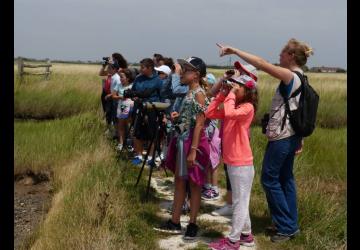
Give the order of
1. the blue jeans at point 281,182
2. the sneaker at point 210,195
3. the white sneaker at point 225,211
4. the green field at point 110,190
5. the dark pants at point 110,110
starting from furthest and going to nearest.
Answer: the dark pants at point 110,110, the sneaker at point 210,195, the white sneaker at point 225,211, the green field at point 110,190, the blue jeans at point 281,182

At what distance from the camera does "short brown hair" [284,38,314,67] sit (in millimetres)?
4020

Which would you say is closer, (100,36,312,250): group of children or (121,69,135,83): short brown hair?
(100,36,312,250): group of children

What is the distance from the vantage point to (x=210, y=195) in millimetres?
5754

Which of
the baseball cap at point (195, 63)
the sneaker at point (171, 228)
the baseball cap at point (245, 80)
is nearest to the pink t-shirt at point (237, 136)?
the baseball cap at point (245, 80)

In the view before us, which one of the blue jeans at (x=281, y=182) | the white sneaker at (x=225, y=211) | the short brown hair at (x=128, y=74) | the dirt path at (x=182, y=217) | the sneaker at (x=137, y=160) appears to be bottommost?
the dirt path at (x=182, y=217)

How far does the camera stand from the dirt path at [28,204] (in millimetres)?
5895

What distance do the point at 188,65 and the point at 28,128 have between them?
19.4 ft

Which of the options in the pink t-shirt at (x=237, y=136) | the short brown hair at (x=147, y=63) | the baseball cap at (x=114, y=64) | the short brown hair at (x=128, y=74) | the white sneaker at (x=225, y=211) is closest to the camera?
the pink t-shirt at (x=237, y=136)

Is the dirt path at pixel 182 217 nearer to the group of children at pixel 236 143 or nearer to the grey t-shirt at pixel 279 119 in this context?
the group of children at pixel 236 143

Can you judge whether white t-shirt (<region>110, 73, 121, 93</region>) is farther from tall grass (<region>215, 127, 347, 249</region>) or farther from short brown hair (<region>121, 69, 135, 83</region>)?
tall grass (<region>215, 127, 347, 249</region>)

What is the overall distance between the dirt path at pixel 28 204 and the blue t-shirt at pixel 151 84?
209cm

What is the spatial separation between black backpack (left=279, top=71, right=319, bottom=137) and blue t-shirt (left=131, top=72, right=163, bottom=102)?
349cm

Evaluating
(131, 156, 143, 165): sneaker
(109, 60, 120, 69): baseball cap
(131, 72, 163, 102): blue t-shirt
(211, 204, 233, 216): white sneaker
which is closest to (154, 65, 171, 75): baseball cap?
(131, 72, 163, 102): blue t-shirt

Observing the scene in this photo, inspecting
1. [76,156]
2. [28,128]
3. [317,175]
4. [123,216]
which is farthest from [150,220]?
[28,128]
